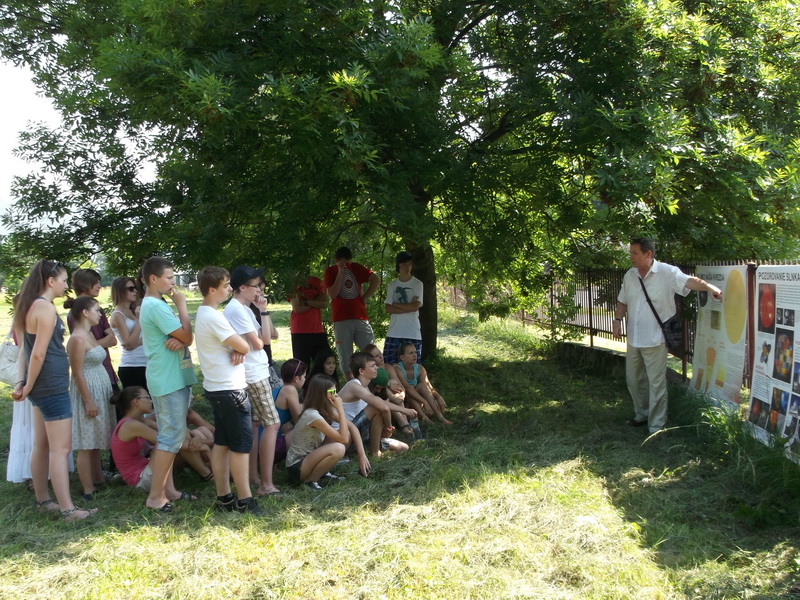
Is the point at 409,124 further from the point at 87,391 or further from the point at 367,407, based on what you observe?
the point at 87,391

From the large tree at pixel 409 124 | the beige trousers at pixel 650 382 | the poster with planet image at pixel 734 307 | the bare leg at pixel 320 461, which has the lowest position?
the bare leg at pixel 320 461

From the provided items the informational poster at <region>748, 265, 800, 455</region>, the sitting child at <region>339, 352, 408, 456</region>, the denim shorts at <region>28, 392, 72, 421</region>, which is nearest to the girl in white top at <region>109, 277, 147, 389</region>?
the denim shorts at <region>28, 392, 72, 421</region>

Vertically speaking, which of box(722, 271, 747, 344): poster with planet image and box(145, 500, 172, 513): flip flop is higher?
box(722, 271, 747, 344): poster with planet image

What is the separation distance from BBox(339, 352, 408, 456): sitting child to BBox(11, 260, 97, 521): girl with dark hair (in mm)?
2201

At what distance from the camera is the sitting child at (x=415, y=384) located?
7160 mm

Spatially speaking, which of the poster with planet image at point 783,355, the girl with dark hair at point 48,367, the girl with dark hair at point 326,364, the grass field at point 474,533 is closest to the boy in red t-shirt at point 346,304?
the girl with dark hair at point 326,364

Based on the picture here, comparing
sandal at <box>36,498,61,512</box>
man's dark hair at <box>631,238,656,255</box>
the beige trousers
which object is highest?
man's dark hair at <box>631,238,656,255</box>

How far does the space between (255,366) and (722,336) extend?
428cm

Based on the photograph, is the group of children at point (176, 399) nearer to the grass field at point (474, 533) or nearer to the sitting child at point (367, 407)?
the sitting child at point (367, 407)

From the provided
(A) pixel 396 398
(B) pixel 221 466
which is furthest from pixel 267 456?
(A) pixel 396 398

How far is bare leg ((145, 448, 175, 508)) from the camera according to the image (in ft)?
15.6

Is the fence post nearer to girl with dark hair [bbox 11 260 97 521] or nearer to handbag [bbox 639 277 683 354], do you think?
handbag [bbox 639 277 683 354]

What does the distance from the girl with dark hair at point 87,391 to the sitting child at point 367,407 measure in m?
1.94

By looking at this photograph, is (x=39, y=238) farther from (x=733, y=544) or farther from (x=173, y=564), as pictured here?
(x=733, y=544)
